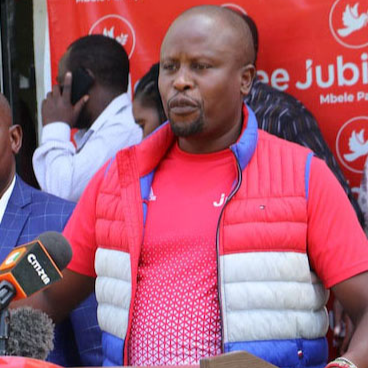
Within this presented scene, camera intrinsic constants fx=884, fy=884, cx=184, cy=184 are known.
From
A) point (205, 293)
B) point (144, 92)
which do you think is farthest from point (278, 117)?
point (205, 293)

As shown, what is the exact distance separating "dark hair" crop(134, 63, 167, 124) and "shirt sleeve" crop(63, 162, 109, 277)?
42.5 inches

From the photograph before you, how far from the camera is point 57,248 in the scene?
1810 millimetres

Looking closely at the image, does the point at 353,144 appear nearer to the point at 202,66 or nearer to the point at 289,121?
the point at 289,121

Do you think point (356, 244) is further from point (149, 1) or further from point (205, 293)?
point (149, 1)

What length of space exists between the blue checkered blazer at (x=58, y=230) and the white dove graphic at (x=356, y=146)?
3.85ft

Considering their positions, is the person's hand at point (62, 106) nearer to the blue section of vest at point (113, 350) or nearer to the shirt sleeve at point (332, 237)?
the blue section of vest at point (113, 350)

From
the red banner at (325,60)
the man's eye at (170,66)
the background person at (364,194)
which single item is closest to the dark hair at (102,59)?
the red banner at (325,60)

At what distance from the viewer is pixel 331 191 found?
252cm

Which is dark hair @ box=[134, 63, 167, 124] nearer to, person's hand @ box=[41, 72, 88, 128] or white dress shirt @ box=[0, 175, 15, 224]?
person's hand @ box=[41, 72, 88, 128]

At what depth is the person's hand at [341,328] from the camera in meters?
3.34

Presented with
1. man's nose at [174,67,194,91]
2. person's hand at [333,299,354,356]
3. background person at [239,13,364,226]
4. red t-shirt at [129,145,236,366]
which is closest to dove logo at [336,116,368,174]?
background person at [239,13,364,226]

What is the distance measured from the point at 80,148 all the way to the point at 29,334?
2322mm

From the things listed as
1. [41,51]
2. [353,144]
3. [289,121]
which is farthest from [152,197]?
[41,51]

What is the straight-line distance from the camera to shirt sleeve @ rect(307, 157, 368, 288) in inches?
96.7
